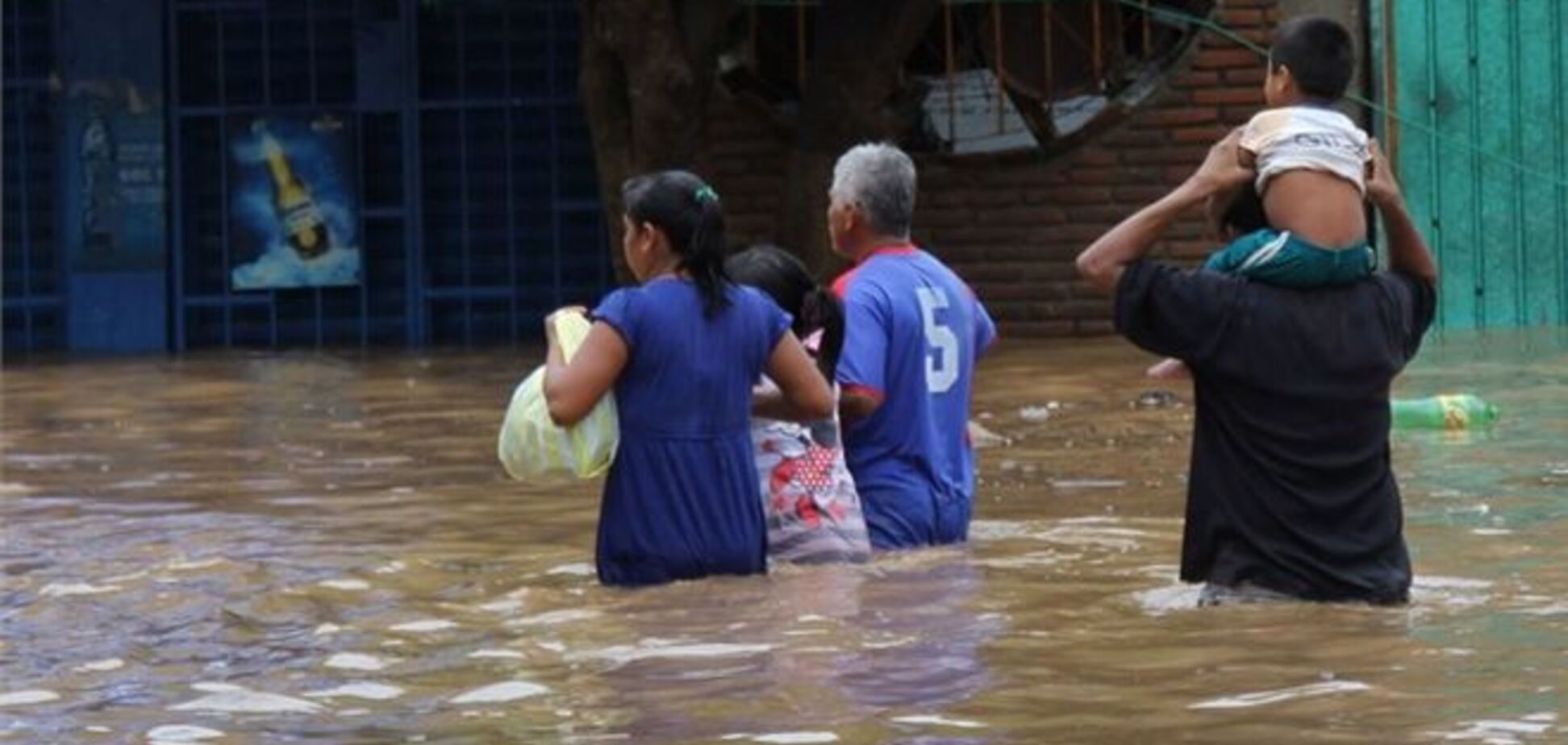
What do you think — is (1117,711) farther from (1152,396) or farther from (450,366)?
(450,366)

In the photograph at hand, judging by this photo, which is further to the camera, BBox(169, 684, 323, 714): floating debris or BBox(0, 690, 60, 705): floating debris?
BBox(0, 690, 60, 705): floating debris

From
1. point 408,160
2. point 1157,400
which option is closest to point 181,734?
point 1157,400

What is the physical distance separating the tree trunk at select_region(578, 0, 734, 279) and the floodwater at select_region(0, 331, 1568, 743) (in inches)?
143

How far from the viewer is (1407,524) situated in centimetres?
1109

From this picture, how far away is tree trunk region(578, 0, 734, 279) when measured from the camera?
1772cm

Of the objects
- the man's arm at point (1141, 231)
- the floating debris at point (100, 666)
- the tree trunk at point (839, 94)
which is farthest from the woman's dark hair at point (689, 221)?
the tree trunk at point (839, 94)

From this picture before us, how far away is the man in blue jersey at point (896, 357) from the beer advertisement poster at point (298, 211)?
1341cm

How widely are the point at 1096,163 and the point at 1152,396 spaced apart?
502 cm

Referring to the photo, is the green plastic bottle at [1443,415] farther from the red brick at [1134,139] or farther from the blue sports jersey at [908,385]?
the red brick at [1134,139]

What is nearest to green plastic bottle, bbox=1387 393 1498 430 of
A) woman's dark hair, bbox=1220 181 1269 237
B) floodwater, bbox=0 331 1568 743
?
floodwater, bbox=0 331 1568 743

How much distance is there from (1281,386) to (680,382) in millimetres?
1635

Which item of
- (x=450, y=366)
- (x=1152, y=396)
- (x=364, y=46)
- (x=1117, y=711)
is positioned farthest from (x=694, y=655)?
(x=364, y=46)

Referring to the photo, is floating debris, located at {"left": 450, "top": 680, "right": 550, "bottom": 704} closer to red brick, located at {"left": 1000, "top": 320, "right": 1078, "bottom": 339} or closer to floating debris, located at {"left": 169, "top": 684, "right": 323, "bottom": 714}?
floating debris, located at {"left": 169, "top": 684, "right": 323, "bottom": 714}

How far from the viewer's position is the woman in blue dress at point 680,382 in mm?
8672
